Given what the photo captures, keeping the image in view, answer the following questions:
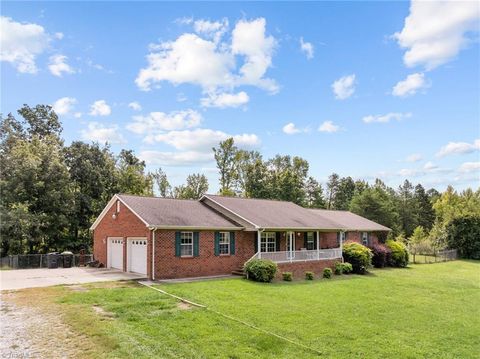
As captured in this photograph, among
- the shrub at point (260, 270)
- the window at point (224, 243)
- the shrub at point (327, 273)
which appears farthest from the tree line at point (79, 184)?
the shrub at point (327, 273)

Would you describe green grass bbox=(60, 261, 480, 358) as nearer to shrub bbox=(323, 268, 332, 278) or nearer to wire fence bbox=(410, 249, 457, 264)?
shrub bbox=(323, 268, 332, 278)

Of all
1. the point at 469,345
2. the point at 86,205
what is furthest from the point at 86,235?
the point at 469,345

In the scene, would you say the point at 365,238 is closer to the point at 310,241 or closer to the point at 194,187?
the point at 310,241

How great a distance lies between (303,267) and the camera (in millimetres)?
23578

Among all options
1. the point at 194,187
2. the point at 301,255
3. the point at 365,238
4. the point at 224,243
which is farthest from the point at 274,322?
the point at 194,187

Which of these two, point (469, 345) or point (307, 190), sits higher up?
point (307, 190)

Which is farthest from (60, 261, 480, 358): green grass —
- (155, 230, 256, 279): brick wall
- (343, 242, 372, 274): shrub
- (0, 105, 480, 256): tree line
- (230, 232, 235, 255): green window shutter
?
(0, 105, 480, 256): tree line

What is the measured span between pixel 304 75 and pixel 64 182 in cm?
2156

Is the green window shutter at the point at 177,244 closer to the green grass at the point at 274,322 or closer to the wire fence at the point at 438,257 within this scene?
the green grass at the point at 274,322

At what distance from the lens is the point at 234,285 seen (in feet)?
58.6

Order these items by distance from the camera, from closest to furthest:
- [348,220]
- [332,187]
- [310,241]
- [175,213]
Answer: [175,213], [310,241], [348,220], [332,187]

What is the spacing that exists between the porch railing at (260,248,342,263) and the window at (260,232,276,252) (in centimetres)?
133

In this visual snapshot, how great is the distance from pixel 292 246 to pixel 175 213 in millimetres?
8208

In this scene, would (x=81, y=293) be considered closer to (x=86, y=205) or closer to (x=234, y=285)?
(x=234, y=285)
